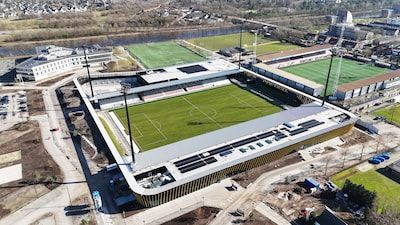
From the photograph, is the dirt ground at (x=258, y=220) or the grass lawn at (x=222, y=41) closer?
the dirt ground at (x=258, y=220)

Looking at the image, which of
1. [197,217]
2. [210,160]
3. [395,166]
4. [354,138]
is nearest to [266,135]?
[210,160]

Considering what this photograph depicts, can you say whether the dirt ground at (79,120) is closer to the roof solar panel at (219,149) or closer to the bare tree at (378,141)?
the roof solar panel at (219,149)

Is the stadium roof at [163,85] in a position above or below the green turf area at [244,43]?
above

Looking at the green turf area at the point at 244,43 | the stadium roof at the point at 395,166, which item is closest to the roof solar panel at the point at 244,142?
the stadium roof at the point at 395,166

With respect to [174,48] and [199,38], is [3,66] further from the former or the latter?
[199,38]

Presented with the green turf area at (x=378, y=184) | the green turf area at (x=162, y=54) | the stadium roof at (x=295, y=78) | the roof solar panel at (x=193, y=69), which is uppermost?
the roof solar panel at (x=193, y=69)

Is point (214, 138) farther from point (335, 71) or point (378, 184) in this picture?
point (335, 71)

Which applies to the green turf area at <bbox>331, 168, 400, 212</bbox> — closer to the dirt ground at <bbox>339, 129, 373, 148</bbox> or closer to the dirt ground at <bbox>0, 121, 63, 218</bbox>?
the dirt ground at <bbox>339, 129, 373, 148</bbox>

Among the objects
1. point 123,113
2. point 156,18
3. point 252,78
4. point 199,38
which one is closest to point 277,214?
point 123,113
